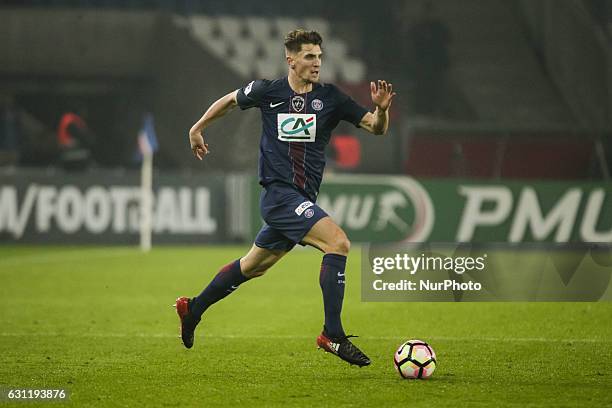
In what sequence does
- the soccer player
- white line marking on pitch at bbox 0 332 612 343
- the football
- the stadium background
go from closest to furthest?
the football → the soccer player → white line marking on pitch at bbox 0 332 612 343 → the stadium background

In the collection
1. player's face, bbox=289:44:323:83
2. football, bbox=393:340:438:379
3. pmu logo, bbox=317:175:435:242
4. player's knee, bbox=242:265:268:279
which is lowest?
pmu logo, bbox=317:175:435:242

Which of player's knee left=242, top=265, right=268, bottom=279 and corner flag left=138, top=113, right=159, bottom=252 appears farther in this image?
corner flag left=138, top=113, right=159, bottom=252

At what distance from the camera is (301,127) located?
6637 mm

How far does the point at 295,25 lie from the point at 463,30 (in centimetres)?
400

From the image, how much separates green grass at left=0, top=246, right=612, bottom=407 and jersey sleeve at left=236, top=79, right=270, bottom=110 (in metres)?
1.61

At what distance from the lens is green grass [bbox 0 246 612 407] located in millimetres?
5555

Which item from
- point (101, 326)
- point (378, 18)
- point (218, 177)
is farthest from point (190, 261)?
point (378, 18)

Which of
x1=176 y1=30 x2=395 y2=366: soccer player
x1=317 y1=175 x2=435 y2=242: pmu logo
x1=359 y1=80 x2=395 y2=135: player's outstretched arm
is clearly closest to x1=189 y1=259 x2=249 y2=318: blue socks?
x1=176 y1=30 x2=395 y2=366: soccer player

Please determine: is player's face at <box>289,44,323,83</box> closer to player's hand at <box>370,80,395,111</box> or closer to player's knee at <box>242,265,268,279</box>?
player's hand at <box>370,80,395,111</box>

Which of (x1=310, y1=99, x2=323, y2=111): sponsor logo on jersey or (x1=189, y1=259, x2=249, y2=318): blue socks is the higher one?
(x1=310, y1=99, x2=323, y2=111): sponsor logo on jersey

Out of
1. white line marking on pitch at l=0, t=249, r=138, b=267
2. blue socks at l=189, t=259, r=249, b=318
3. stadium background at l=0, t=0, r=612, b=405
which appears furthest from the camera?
stadium background at l=0, t=0, r=612, b=405

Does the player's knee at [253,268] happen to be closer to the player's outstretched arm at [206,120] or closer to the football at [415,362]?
the player's outstretched arm at [206,120]

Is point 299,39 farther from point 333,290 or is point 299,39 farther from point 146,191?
point 146,191

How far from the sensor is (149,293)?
11.6 metres
